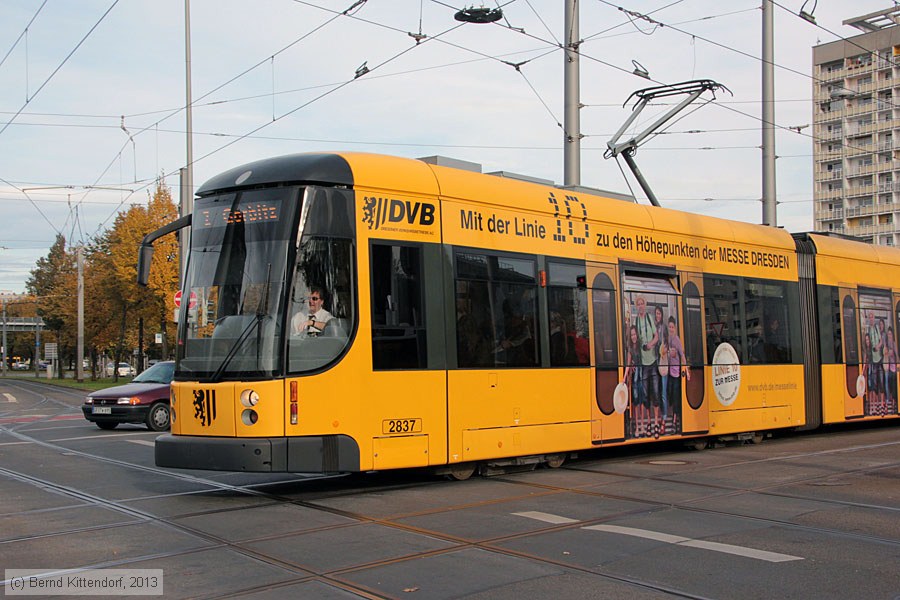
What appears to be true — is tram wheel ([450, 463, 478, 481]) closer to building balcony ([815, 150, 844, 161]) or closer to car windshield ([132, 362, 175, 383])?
car windshield ([132, 362, 175, 383])

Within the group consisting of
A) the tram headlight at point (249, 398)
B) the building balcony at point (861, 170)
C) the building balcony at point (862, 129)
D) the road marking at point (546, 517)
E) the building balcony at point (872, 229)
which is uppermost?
the building balcony at point (862, 129)

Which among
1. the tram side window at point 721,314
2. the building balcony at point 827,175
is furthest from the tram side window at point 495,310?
the building balcony at point 827,175

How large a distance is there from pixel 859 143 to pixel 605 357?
107m

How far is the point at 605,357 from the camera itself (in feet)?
42.0

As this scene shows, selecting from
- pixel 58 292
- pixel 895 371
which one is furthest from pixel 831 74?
pixel 895 371

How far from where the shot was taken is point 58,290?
6612 centimetres

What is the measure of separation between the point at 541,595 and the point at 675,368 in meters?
8.52

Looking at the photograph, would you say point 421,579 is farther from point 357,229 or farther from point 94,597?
point 357,229

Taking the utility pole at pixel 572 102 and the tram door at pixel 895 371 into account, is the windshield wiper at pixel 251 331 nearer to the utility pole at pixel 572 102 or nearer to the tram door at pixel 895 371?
the utility pole at pixel 572 102

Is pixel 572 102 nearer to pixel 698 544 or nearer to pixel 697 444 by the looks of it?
pixel 697 444

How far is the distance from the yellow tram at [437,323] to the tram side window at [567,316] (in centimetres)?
3

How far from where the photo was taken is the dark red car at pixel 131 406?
20.3 m

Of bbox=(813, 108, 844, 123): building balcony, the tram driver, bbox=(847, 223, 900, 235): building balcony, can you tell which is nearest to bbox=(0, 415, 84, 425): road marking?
the tram driver

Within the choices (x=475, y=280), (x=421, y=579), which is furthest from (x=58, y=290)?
(x=421, y=579)
